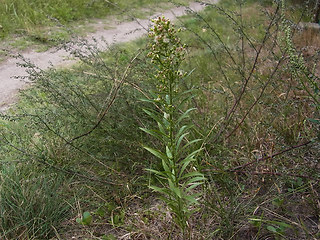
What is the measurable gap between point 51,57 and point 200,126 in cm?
454

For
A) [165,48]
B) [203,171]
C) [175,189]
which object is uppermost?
[165,48]

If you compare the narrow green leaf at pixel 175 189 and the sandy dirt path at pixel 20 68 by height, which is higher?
the narrow green leaf at pixel 175 189

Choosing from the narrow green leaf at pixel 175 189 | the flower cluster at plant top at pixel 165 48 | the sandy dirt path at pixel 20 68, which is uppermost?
the flower cluster at plant top at pixel 165 48

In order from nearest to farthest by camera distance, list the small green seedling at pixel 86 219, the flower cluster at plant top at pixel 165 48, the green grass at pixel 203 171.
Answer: the flower cluster at plant top at pixel 165 48 → the green grass at pixel 203 171 → the small green seedling at pixel 86 219

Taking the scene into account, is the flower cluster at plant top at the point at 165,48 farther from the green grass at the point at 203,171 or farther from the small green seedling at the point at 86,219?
the small green seedling at the point at 86,219

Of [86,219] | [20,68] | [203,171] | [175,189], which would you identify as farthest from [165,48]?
[20,68]

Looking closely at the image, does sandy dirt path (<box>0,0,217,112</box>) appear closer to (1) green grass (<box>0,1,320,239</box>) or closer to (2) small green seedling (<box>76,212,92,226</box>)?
(1) green grass (<box>0,1,320,239</box>)

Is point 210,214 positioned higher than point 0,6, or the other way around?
point 0,6

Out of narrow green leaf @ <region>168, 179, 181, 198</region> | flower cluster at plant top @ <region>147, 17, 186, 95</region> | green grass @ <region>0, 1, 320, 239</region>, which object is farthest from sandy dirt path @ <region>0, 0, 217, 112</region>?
narrow green leaf @ <region>168, 179, 181, 198</region>

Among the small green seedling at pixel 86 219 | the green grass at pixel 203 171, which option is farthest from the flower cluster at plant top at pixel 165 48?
the small green seedling at pixel 86 219

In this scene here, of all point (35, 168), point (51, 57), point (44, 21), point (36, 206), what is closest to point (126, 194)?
point (36, 206)

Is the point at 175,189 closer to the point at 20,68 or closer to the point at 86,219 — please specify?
the point at 86,219

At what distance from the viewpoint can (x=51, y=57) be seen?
6.49 meters

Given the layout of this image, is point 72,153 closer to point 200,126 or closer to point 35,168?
point 35,168
